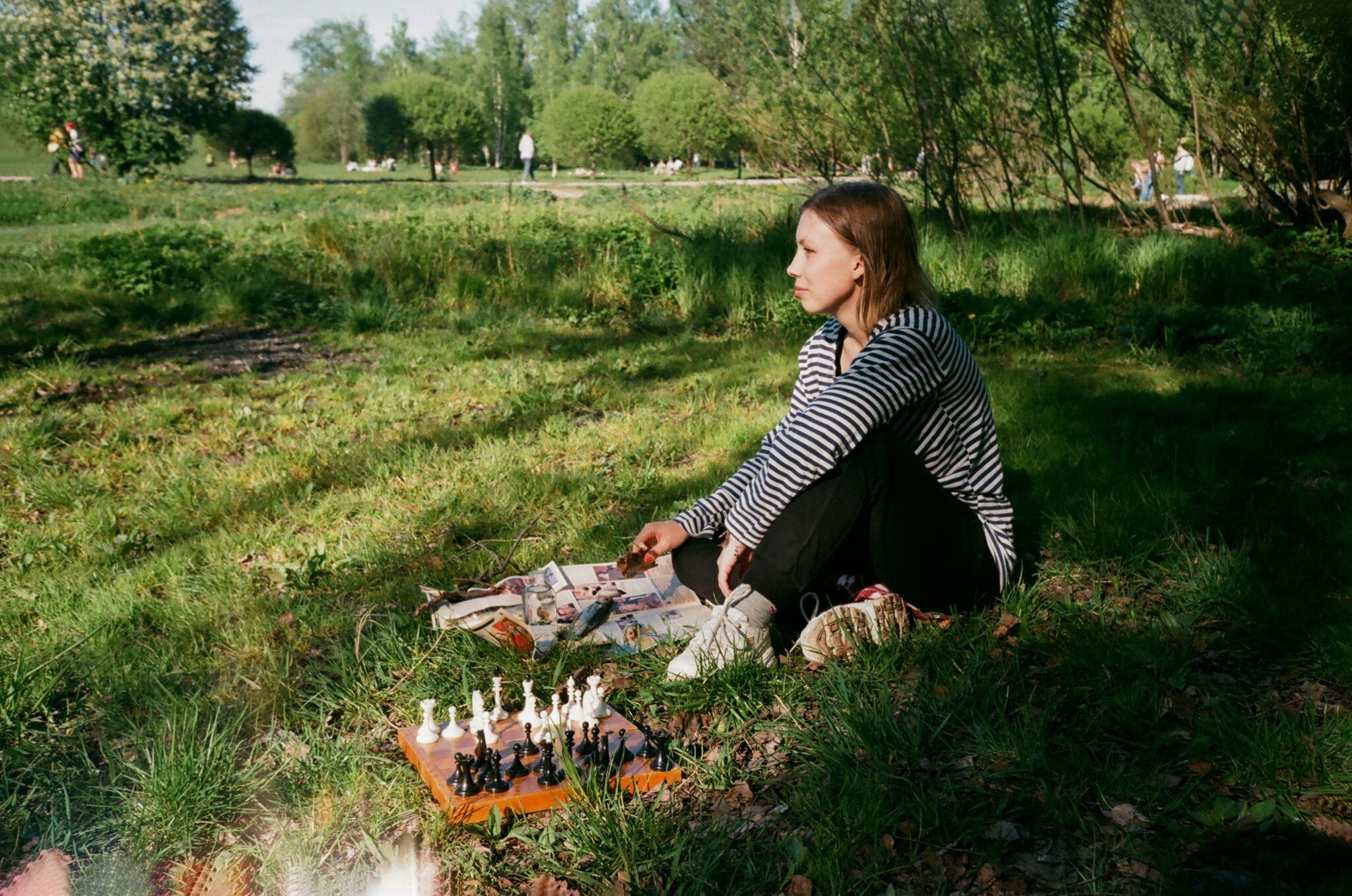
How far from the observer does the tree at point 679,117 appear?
50.2m

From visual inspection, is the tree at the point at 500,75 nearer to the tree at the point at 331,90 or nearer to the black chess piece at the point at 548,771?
the tree at the point at 331,90

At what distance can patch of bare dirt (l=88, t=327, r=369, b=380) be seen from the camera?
24.3 feet

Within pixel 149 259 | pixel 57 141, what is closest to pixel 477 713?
pixel 149 259

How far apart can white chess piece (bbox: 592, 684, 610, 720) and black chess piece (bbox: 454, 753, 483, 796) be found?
370mm

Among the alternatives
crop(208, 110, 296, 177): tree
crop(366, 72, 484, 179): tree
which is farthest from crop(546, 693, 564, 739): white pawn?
crop(366, 72, 484, 179): tree

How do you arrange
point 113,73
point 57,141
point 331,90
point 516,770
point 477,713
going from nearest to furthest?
point 516,770, point 477,713, point 57,141, point 113,73, point 331,90

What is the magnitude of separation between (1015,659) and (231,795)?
2.09m

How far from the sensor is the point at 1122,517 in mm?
3896

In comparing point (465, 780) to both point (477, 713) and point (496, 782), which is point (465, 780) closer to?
point (496, 782)

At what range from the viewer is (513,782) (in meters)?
2.51

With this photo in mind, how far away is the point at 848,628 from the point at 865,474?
1.70 feet

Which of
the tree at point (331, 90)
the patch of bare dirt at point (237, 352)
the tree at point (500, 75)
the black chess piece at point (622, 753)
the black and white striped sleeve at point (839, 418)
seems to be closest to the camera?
the black chess piece at point (622, 753)

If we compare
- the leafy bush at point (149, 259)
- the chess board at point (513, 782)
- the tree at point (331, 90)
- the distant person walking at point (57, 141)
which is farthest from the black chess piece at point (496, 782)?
the tree at point (331, 90)

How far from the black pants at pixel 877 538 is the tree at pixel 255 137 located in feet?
155
